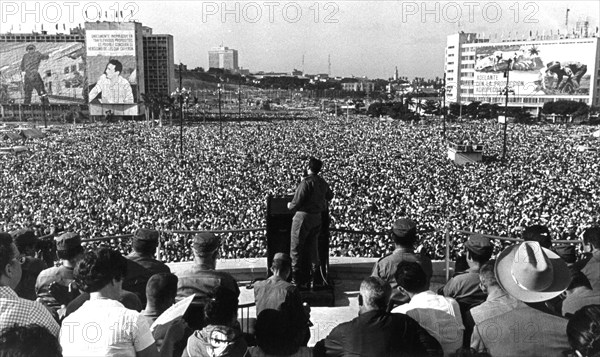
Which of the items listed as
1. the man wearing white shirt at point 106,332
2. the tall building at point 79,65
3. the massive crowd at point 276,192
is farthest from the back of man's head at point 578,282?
the tall building at point 79,65

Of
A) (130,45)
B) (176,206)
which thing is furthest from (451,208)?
(130,45)

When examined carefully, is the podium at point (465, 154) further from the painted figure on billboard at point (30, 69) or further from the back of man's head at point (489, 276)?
the painted figure on billboard at point (30, 69)

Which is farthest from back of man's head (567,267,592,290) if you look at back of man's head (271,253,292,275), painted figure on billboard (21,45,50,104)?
painted figure on billboard (21,45,50,104)

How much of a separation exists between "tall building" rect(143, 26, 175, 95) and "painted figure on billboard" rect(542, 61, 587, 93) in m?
79.6

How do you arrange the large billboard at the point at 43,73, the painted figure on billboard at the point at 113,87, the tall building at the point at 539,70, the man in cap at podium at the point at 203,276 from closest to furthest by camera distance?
the man in cap at podium at the point at 203,276 → the tall building at the point at 539,70 → the painted figure on billboard at the point at 113,87 → the large billboard at the point at 43,73

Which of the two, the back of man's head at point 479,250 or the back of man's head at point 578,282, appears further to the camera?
the back of man's head at point 479,250

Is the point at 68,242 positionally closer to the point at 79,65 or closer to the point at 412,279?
the point at 412,279

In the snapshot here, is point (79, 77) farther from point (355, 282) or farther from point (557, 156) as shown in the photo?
point (355, 282)

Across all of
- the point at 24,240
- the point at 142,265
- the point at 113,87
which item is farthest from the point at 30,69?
the point at 142,265

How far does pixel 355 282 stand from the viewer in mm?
6648

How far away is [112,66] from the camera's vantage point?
358 feet

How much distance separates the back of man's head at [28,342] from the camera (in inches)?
96.3

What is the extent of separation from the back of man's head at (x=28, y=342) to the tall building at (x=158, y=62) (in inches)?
5308

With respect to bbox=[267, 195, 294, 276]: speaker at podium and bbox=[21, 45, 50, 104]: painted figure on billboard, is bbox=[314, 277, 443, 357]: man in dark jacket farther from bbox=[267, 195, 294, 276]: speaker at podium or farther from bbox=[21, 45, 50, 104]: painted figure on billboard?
bbox=[21, 45, 50, 104]: painted figure on billboard
